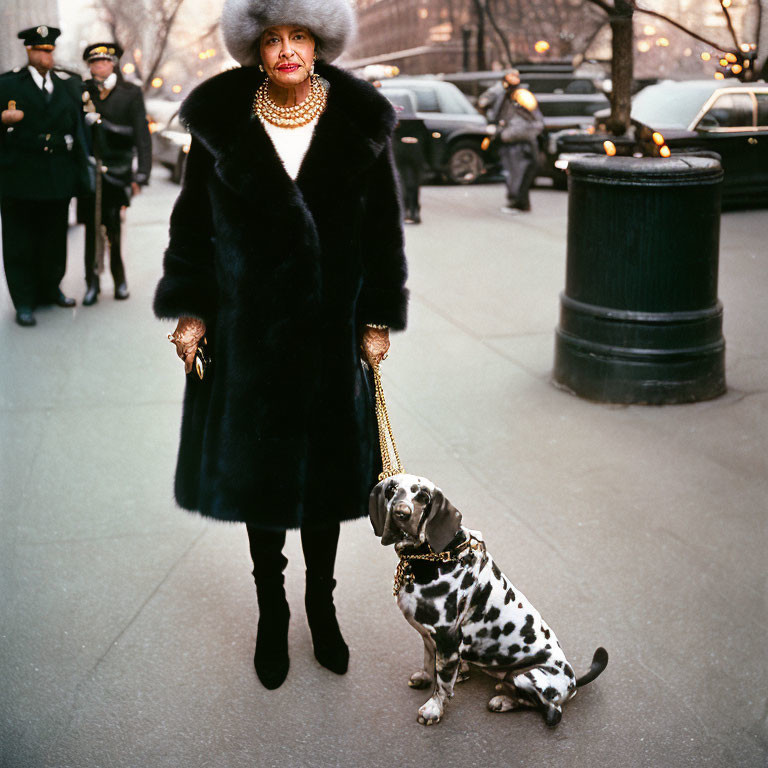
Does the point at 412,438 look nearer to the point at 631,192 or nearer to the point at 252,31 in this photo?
the point at 631,192

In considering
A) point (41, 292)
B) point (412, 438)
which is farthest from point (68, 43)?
point (412, 438)

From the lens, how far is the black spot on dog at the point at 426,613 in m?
3.03

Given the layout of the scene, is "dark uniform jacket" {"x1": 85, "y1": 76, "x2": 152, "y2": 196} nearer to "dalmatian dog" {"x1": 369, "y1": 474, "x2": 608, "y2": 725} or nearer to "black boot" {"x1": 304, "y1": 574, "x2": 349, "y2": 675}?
"black boot" {"x1": 304, "y1": 574, "x2": 349, "y2": 675}

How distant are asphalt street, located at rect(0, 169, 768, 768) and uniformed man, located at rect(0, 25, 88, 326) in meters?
0.95

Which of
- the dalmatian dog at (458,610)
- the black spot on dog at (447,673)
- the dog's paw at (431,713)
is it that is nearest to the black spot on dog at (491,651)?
the dalmatian dog at (458,610)

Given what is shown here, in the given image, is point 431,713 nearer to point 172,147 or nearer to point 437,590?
point 437,590

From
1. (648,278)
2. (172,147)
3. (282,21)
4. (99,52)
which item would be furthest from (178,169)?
(282,21)

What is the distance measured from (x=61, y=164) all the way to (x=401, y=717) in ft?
20.3

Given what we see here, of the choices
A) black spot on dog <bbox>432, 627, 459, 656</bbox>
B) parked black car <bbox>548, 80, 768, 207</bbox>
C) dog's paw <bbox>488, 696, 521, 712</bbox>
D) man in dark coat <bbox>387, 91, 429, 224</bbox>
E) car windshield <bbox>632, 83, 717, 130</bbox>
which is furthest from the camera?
car windshield <bbox>632, 83, 717, 130</bbox>

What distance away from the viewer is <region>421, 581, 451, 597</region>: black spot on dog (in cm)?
302

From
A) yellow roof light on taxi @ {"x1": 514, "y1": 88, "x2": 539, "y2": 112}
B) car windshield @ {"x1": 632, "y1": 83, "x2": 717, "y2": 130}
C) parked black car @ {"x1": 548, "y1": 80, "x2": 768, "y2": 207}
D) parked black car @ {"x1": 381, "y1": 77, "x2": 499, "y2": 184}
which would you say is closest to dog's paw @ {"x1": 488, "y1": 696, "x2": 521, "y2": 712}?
yellow roof light on taxi @ {"x1": 514, "y1": 88, "x2": 539, "y2": 112}

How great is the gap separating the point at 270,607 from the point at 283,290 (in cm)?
104

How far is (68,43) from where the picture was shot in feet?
216

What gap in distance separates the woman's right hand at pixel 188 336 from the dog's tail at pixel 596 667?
1527 millimetres
